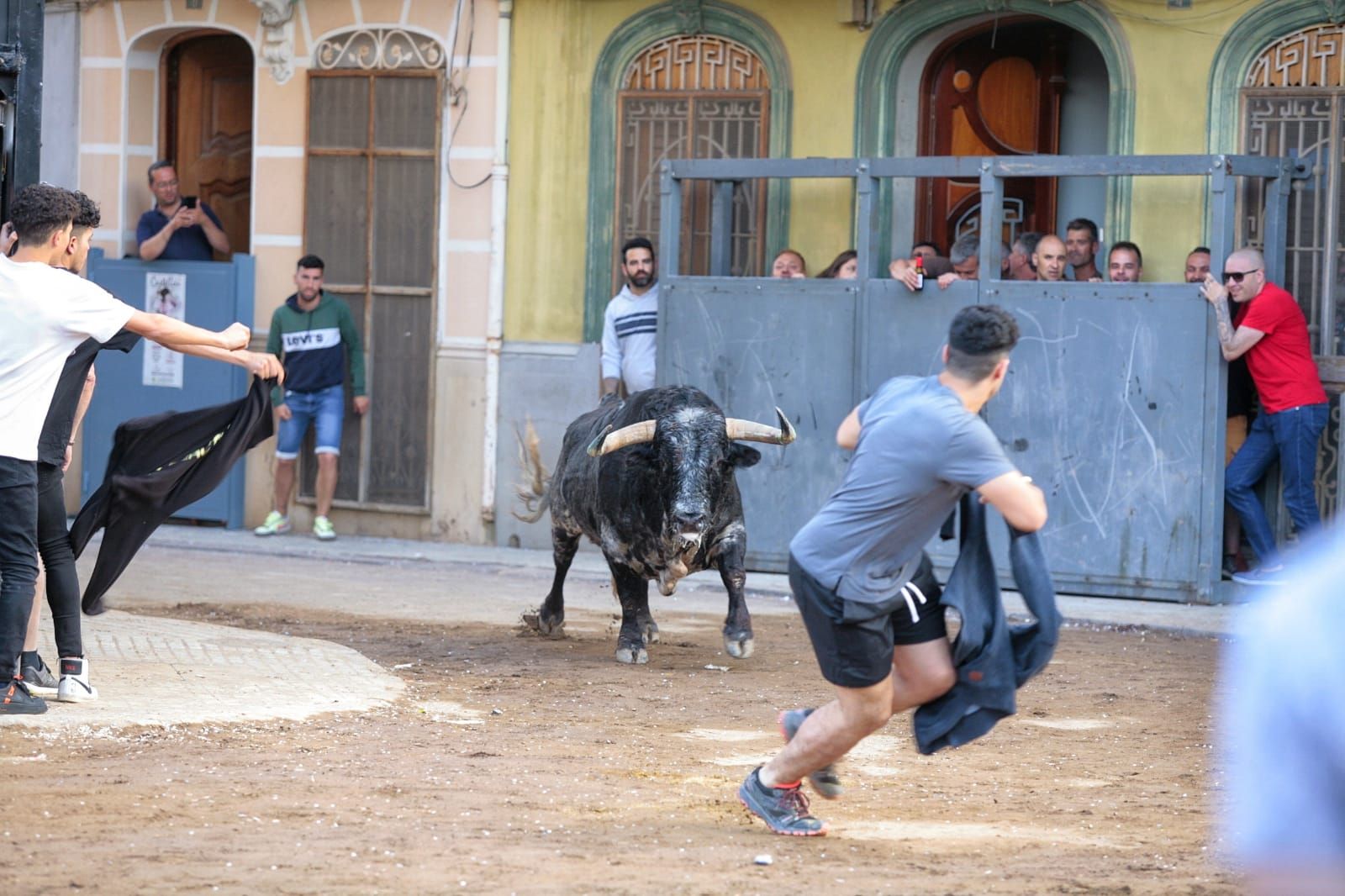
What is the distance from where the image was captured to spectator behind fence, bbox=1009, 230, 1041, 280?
1265 centimetres

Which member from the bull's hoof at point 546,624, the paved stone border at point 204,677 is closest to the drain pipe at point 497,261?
the bull's hoof at point 546,624

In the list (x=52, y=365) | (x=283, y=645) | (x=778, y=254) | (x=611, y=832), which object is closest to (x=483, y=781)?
(x=611, y=832)

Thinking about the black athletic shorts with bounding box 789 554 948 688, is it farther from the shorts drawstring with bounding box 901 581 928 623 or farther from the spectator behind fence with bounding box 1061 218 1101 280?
the spectator behind fence with bounding box 1061 218 1101 280

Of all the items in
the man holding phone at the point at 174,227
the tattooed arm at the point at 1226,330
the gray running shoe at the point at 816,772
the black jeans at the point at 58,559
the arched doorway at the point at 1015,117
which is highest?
the arched doorway at the point at 1015,117

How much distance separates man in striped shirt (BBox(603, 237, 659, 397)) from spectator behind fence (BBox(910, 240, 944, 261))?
183cm

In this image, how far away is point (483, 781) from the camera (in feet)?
22.5

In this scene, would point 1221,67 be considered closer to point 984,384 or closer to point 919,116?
point 919,116

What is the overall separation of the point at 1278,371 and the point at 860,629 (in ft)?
22.0

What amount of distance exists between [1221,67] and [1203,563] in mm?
3275

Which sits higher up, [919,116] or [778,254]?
[919,116]

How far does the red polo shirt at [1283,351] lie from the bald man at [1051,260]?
4.10 feet

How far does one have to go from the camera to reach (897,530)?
573 cm

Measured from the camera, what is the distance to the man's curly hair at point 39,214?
7277mm

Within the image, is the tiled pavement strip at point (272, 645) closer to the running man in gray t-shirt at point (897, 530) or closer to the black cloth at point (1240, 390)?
the black cloth at point (1240, 390)
